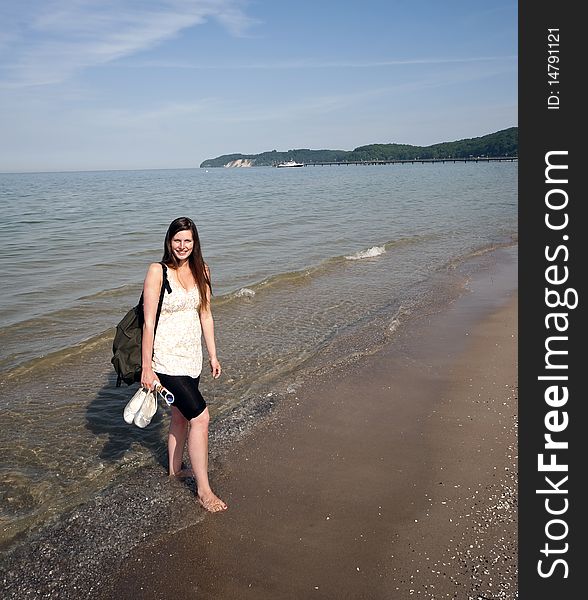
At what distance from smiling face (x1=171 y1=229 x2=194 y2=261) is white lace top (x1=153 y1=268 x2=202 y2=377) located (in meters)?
0.15

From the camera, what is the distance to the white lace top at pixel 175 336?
407 cm

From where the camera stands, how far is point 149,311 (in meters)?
3.92

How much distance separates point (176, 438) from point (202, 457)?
46 cm

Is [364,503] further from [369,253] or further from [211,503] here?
[369,253]

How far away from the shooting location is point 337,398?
6340mm

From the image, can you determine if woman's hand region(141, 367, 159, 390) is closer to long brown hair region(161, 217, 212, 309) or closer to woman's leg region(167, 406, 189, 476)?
woman's leg region(167, 406, 189, 476)

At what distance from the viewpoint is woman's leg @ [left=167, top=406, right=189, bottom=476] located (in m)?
4.55

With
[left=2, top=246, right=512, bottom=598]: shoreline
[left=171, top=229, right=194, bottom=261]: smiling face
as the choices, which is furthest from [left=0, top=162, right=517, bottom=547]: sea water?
[left=171, top=229, right=194, bottom=261]: smiling face

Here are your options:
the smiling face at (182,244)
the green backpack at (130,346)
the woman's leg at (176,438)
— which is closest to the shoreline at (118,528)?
the woman's leg at (176,438)

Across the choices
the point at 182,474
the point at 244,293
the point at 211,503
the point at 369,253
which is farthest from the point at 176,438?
the point at 369,253

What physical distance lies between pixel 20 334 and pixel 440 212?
83.7ft

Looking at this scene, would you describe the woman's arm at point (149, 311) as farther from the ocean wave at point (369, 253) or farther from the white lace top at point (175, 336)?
the ocean wave at point (369, 253)

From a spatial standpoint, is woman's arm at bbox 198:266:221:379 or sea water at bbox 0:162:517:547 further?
sea water at bbox 0:162:517:547

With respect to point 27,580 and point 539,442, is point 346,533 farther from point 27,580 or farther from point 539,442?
point 27,580
